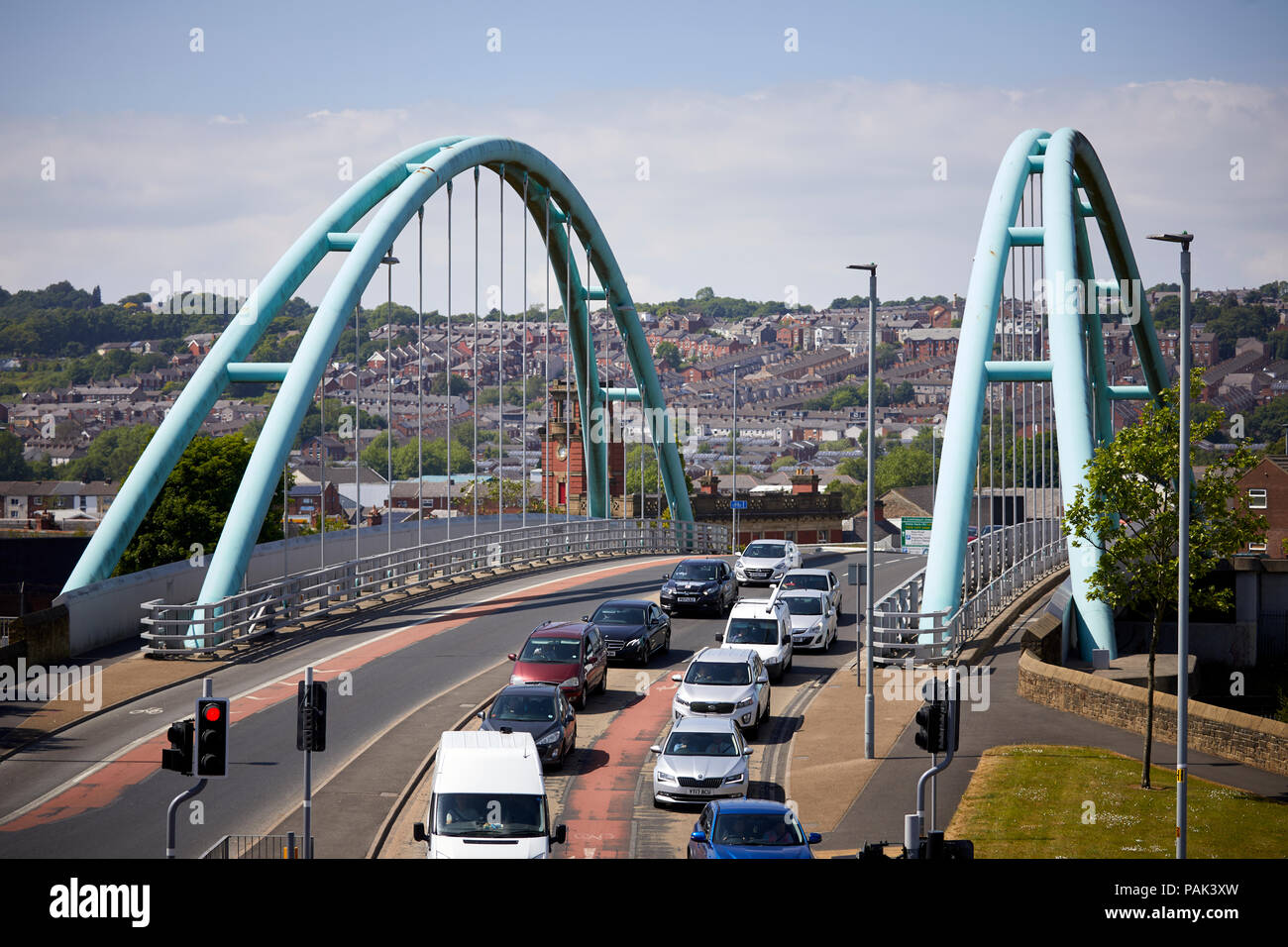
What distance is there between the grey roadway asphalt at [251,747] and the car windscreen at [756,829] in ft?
18.6

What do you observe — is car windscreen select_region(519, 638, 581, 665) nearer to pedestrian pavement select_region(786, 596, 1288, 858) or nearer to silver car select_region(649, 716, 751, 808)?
pedestrian pavement select_region(786, 596, 1288, 858)

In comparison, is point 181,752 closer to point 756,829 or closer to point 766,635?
point 756,829

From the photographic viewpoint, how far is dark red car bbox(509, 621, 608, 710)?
27.0 meters

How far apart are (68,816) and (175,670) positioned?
362 inches

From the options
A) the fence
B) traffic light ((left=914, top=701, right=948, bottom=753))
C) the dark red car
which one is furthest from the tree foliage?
traffic light ((left=914, top=701, right=948, bottom=753))

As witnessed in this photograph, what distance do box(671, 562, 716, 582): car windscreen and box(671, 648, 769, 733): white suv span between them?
1111 centimetres

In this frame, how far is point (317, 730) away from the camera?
1789cm

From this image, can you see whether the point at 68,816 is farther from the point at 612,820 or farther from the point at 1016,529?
the point at 1016,529

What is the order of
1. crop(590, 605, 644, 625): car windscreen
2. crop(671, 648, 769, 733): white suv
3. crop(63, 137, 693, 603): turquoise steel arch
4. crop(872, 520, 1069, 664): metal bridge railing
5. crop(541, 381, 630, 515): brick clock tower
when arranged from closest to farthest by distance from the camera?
crop(671, 648, 769, 733): white suv < crop(872, 520, 1069, 664): metal bridge railing < crop(590, 605, 644, 625): car windscreen < crop(63, 137, 693, 603): turquoise steel arch < crop(541, 381, 630, 515): brick clock tower

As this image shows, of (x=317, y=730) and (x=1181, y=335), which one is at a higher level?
(x=1181, y=335)

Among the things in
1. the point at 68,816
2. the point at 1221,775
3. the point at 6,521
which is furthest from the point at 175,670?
the point at 6,521

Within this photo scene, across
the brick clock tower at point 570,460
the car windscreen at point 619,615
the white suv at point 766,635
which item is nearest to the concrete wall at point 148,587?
the car windscreen at point 619,615

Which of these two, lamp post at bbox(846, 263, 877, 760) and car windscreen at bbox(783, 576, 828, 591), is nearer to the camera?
lamp post at bbox(846, 263, 877, 760)
